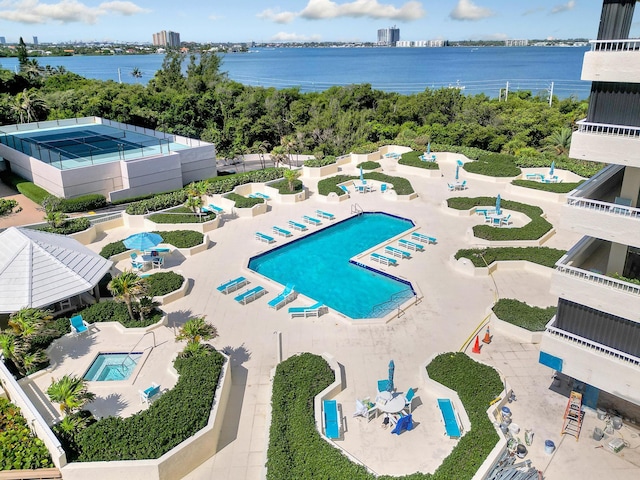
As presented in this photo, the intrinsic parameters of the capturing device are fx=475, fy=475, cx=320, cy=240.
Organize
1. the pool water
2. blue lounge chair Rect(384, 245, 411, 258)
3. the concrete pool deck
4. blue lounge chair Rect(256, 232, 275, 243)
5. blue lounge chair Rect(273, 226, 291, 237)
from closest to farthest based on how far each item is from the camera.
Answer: the concrete pool deck
the pool water
blue lounge chair Rect(384, 245, 411, 258)
blue lounge chair Rect(256, 232, 275, 243)
blue lounge chair Rect(273, 226, 291, 237)

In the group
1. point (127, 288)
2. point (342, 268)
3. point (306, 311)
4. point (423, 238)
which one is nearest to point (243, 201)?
point (342, 268)

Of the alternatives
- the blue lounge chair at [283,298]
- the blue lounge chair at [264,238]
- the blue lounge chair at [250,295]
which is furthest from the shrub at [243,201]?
the blue lounge chair at [283,298]

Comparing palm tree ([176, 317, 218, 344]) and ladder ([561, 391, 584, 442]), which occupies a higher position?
palm tree ([176, 317, 218, 344])

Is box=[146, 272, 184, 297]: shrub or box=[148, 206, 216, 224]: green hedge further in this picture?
box=[148, 206, 216, 224]: green hedge

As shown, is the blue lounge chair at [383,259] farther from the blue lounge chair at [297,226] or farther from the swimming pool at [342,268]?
the blue lounge chair at [297,226]

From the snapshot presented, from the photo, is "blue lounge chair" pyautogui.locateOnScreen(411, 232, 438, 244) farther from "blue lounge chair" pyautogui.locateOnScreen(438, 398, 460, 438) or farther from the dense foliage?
the dense foliage

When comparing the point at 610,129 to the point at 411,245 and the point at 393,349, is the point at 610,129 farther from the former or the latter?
the point at 411,245

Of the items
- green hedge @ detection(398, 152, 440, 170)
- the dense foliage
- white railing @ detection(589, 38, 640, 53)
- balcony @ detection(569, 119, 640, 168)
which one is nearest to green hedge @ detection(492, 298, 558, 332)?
balcony @ detection(569, 119, 640, 168)
